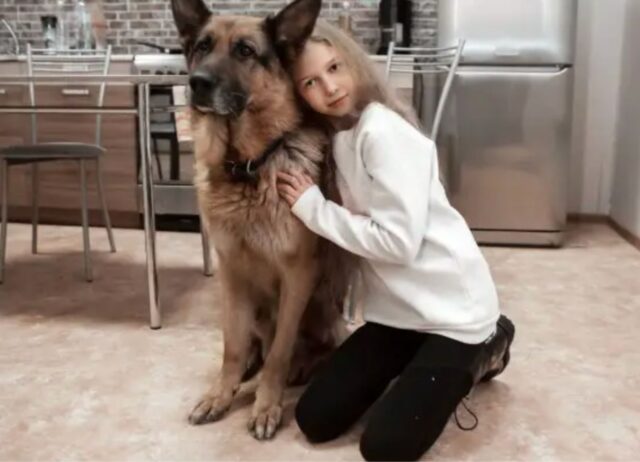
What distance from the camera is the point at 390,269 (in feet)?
4.60

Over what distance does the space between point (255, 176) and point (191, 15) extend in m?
0.38

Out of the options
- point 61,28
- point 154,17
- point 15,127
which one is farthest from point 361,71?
point 61,28

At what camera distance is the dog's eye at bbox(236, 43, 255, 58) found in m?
1.40

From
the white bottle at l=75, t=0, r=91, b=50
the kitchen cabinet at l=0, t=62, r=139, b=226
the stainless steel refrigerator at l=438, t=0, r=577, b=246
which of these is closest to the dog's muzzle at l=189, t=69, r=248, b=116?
the stainless steel refrigerator at l=438, t=0, r=577, b=246

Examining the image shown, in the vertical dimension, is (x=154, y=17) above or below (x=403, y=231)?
above

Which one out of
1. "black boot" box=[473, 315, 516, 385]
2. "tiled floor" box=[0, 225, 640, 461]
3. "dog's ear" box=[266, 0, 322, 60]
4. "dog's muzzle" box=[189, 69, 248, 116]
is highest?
"dog's ear" box=[266, 0, 322, 60]

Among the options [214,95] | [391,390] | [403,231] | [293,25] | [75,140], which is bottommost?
[391,390]

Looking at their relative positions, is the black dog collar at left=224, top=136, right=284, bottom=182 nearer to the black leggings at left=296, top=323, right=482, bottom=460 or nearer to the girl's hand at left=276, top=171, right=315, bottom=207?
the girl's hand at left=276, top=171, right=315, bottom=207

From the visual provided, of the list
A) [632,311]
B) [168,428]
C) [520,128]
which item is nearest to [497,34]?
[520,128]

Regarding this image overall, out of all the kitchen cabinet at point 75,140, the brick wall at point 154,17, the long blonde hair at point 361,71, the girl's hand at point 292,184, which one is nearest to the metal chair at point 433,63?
the brick wall at point 154,17

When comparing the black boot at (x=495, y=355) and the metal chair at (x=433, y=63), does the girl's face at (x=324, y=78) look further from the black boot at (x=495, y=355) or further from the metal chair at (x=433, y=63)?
the metal chair at (x=433, y=63)

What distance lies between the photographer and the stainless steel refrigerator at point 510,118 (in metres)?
3.08

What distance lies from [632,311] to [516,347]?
0.58 meters

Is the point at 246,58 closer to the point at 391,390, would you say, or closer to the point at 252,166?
the point at 252,166
